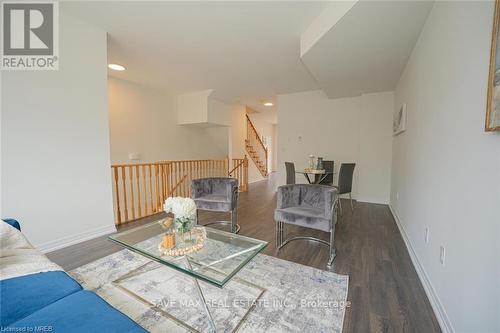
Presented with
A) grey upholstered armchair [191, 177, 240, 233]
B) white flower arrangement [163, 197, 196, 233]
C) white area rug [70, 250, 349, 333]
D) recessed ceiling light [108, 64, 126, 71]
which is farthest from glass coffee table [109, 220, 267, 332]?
recessed ceiling light [108, 64, 126, 71]

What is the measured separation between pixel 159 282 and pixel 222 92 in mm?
4259

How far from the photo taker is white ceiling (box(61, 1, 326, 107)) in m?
2.11

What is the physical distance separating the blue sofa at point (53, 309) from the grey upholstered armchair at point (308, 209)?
169cm

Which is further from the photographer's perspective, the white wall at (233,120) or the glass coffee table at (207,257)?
the white wall at (233,120)

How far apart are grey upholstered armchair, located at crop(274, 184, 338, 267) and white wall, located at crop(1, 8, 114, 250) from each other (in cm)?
225

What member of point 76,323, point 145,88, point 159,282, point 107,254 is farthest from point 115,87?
point 76,323


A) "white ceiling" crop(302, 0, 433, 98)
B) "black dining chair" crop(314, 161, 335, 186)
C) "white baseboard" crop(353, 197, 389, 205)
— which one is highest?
"white ceiling" crop(302, 0, 433, 98)

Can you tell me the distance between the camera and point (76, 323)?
0.80 m

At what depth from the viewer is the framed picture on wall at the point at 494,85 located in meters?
0.89

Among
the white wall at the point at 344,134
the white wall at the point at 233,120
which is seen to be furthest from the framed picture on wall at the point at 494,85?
the white wall at the point at 233,120

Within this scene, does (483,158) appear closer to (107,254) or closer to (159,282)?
(159,282)

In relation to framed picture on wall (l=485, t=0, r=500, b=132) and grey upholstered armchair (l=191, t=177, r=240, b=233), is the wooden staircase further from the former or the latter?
framed picture on wall (l=485, t=0, r=500, b=132)

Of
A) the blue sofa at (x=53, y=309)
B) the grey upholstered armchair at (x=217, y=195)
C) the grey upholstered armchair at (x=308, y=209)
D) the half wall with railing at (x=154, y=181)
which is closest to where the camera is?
the blue sofa at (x=53, y=309)

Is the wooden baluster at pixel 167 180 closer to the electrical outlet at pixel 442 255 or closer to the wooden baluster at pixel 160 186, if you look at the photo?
the wooden baluster at pixel 160 186
